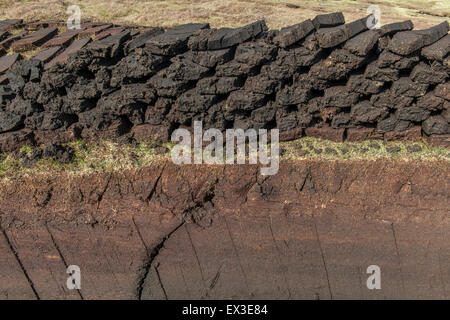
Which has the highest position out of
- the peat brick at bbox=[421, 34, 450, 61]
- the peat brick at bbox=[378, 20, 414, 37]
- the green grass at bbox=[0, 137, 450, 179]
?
the peat brick at bbox=[378, 20, 414, 37]

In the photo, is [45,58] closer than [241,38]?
No

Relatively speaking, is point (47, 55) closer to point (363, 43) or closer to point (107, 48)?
point (107, 48)

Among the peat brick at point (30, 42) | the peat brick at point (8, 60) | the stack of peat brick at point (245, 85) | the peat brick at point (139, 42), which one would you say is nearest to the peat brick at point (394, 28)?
the stack of peat brick at point (245, 85)

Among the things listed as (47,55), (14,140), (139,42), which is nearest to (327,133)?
(139,42)

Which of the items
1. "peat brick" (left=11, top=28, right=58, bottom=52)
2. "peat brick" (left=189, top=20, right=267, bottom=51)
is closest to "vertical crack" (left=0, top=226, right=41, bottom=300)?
"peat brick" (left=11, top=28, right=58, bottom=52)

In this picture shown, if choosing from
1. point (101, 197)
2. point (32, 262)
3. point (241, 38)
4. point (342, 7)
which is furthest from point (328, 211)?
point (342, 7)

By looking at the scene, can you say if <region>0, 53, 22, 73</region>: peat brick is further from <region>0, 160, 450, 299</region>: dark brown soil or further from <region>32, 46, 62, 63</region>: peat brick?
<region>0, 160, 450, 299</region>: dark brown soil

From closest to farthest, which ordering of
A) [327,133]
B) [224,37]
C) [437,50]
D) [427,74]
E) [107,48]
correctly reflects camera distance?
[437,50] < [427,74] < [224,37] < [107,48] < [327,133]

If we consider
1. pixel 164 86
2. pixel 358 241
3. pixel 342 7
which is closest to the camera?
pixel 358 241
